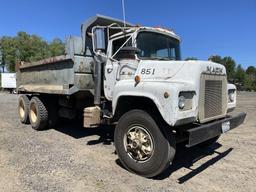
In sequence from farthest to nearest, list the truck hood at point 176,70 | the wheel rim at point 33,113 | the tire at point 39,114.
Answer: the wheel rim at point 33,113 → the tire at point 39,114 → the truck hood at point 176,70

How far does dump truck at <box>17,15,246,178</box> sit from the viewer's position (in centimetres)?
443

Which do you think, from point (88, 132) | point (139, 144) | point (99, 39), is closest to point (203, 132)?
Result: point (139, 144)

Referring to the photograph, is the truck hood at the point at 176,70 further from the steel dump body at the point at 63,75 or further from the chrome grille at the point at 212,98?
the steel dump body at the point at 63,75

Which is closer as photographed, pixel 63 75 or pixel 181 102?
pixel 181 102

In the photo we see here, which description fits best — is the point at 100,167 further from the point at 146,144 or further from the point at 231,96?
the point at 231,96

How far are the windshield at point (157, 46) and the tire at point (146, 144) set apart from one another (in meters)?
1.48

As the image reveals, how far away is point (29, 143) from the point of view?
275 inches

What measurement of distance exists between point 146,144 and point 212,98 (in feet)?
4.72

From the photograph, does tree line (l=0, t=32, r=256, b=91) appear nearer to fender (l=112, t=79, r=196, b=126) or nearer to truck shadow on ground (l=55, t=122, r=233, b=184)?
truck shadow on ground (l=55, t=122, r=233, b=184)

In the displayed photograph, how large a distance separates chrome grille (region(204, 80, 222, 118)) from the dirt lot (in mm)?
1083

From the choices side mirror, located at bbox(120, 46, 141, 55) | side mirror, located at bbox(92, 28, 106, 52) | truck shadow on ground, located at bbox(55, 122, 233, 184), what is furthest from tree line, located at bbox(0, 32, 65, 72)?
side mirror, located at bbox(120, 46, 141, 55)

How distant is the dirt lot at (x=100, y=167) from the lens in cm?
442

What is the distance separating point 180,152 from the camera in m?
6.28

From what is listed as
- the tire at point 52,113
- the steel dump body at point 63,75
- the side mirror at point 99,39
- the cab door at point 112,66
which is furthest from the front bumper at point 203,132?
the tire at point 52,113
